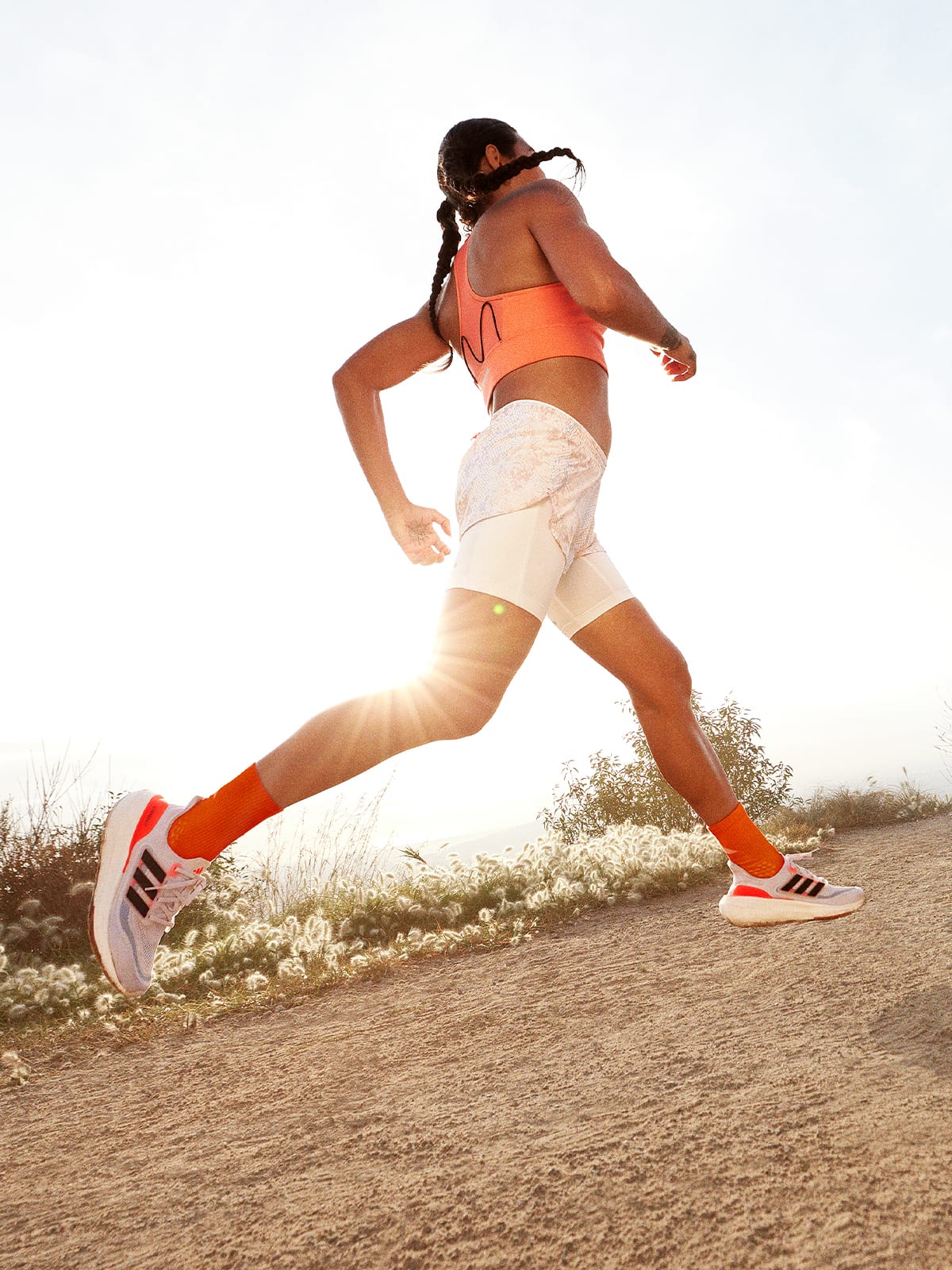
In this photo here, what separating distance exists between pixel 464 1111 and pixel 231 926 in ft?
10.8

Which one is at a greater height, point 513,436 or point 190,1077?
point 513,436

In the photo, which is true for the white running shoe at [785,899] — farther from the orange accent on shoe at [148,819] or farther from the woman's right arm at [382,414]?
the orange accent on shoe at [148,819]

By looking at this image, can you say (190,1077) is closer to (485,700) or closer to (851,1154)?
(485,700)

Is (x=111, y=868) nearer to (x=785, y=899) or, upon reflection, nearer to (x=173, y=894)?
(x=173, y=894)

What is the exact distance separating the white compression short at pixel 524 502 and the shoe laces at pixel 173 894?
0.93 meters

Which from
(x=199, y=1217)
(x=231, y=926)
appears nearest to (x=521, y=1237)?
(x=199, y=1217)

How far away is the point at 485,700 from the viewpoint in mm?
1902

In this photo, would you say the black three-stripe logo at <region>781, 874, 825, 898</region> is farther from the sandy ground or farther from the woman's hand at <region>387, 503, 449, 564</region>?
the woman's hand at <region>387, 503, 449, 564</region>

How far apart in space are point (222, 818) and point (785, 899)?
148 cm

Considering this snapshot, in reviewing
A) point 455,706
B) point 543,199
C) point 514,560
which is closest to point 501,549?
point 514,560

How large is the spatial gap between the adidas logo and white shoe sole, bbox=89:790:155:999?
1658 millimetres

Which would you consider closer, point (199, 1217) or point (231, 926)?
point (199, 1217)

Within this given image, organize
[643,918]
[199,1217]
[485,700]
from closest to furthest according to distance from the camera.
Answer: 1. [199,1217]
2. [485,700]
3. [643,918]

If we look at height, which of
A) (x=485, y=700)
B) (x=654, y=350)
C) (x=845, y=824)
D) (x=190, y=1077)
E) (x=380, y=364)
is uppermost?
(x=380, y=364)
